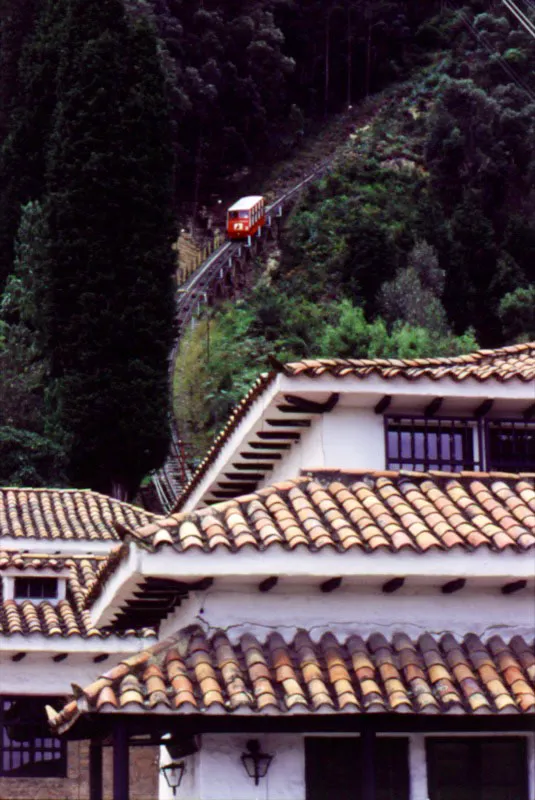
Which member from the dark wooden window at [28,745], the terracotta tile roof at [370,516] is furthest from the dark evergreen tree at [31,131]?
the terracotta tile roof at [370,516]

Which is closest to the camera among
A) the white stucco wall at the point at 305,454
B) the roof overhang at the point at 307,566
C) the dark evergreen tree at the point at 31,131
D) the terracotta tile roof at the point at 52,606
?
the roof overhang at the point at 307,566

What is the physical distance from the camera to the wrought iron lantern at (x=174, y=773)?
1619cm

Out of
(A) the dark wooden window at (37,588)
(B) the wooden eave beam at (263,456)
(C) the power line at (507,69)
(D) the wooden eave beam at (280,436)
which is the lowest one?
(A) the dark wooden window at (37,588)

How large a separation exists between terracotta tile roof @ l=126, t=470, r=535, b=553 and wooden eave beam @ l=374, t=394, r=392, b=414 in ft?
3.68

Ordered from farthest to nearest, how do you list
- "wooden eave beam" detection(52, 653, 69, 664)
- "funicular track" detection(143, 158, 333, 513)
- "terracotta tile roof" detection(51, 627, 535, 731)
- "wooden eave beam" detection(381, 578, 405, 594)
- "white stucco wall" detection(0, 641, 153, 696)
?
"funicular track" detection(143, 158, 333, 513) < "white stucco wall" detection(0, 641, 153, 696) < "wooden eave beam" detection(52, 653, 69, 664) < "wooden eave beam" detection(381, 578, 405, 594) < "terracotta tile roof" detection(51, 627, 535, 731)

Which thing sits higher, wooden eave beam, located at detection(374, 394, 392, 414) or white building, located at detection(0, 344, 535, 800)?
wooden eave beam, located at detection(374, 394, 392, 414)

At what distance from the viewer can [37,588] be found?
30953 mm

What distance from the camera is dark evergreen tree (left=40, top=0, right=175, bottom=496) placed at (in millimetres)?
57719

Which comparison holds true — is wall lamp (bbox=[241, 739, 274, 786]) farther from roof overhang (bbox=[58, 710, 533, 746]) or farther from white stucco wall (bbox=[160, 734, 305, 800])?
roof overhang (bbox=[58, 710, 533, 746])

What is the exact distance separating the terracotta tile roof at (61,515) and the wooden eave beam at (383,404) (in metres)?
16.3

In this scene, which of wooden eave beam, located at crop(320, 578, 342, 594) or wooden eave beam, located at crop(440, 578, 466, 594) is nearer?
wooden eave beam, located at crop(320, 578, 342, 594)

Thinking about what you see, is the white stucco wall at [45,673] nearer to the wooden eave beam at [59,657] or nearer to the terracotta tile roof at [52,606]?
the wooden eave beam at [59,657]

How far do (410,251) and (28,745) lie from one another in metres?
51.7

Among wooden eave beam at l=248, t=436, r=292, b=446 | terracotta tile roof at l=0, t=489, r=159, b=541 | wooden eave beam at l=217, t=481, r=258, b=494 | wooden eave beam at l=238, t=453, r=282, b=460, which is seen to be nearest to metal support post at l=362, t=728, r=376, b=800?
wooden eave beam at l=248, t=436, r=292, b=446
